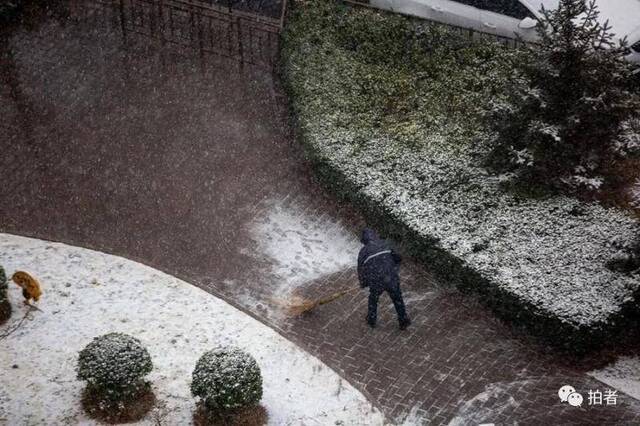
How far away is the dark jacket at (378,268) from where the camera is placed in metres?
9.18

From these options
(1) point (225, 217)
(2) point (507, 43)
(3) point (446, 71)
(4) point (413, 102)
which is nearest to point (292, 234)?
(1) point (225, 217)

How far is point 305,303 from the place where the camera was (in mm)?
10000

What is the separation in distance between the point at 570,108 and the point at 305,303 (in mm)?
4360

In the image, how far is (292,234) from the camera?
36.5 feet

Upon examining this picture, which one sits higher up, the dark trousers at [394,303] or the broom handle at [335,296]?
the dark trousers at [394,303]

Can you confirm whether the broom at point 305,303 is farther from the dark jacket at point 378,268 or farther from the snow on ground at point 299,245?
the dark jacket at point 378,268

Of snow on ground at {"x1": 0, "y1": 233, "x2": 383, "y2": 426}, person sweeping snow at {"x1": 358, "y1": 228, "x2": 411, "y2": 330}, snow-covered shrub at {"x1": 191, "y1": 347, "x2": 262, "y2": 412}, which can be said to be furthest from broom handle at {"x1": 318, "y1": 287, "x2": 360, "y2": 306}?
snow-covered shrub at {"x1": 191, "y1": 347, "x2": 262, "y2": 412}

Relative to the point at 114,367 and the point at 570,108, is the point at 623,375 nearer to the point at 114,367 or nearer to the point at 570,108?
the point at 570,108

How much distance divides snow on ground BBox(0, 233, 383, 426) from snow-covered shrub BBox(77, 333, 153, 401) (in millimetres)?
421

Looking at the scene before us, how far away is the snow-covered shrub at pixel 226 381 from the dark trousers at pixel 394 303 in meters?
1.96

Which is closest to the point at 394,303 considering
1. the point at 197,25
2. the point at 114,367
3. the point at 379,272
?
the point at 379,272

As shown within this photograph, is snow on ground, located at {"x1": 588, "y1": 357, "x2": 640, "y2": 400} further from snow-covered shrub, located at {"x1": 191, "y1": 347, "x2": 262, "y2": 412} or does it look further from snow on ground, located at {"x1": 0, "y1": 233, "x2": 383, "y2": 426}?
snow-covered shrub, located at {"x1": 191, "y1": 347, "x2": 262, "y2": 412}

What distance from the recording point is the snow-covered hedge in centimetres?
912

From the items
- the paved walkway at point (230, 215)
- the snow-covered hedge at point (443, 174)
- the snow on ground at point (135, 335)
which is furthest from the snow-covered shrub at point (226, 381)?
the snow-covered hedge at point (443, 174)
